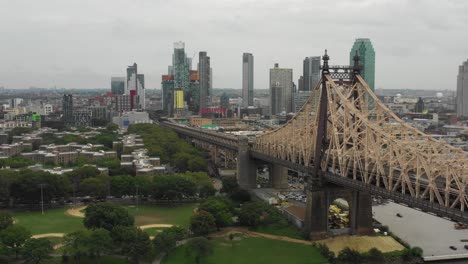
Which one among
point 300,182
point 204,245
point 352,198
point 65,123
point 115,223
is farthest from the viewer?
point 65,123

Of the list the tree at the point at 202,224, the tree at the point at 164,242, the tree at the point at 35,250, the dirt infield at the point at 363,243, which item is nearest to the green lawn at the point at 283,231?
the dirt infield at the point at 363,243

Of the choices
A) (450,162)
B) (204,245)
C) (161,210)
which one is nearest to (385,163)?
(450,162)

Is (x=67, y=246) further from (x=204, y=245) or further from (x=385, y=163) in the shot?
(x=385, y=163)

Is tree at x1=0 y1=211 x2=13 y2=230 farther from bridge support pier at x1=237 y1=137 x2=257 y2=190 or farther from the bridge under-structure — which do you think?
bridge support pier at x1=237 y1=137 x2=257 y2=190

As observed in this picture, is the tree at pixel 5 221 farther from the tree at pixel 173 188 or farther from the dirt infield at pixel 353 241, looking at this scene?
the tree at pixel 173 188

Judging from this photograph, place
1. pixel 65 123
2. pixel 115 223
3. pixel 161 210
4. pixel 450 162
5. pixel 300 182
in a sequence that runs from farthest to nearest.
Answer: pixel 65 123 → pixel 300 182 → pixel 161 210 → pixel 115 223 → pixel 450 162

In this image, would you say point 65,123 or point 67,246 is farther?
point 65,123

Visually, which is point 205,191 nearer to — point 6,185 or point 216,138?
point 6,185

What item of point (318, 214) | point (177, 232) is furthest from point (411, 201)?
point (177, 232)

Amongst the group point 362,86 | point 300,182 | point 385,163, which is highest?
point 362,86
